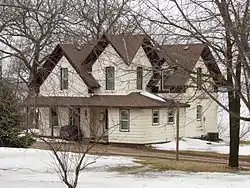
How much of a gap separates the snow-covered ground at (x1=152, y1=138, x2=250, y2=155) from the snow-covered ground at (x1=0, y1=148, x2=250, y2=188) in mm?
13531

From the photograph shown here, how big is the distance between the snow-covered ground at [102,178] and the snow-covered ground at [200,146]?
44.4 feet

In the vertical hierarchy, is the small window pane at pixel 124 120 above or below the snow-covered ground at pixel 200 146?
above

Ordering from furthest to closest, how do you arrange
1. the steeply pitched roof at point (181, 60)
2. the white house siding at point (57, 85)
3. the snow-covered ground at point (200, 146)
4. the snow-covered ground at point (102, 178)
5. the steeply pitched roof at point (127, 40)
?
the snow-covered ground at point (200, 146)
the snow-covered ground at point (102, 178)
the white house siding at point (57, 85)
the steeply pitched roof at point (127, 40)
the steeply pitched roof at point (181, 60)

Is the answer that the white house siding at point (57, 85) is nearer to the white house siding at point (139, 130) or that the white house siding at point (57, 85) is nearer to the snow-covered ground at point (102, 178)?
the snow-covered ground at point (102, 178)

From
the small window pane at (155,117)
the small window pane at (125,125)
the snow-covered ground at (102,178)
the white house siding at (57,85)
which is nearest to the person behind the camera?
the white house siding at (57,85)

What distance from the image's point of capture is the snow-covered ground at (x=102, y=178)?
15.6 m

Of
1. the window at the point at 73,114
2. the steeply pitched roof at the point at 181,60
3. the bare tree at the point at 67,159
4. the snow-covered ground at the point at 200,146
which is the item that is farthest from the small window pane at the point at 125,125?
the steeply pitched roof at the point at 181,60

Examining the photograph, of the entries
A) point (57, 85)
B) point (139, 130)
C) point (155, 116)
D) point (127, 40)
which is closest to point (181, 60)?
point (127, 40)

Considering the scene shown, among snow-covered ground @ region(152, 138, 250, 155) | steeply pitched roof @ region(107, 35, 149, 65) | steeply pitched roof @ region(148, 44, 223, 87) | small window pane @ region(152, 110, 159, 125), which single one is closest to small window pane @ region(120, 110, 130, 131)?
small window pane @ region(152, 110, 159, 125)

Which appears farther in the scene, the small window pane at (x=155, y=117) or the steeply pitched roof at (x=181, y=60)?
the small window pane at (x=155, y=117)

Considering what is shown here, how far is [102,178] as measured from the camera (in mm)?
Result: 17234

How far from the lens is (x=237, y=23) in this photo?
8711 millimetres

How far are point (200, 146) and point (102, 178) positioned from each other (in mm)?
20982

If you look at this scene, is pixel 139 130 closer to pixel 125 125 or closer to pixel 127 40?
pixel 125 125
